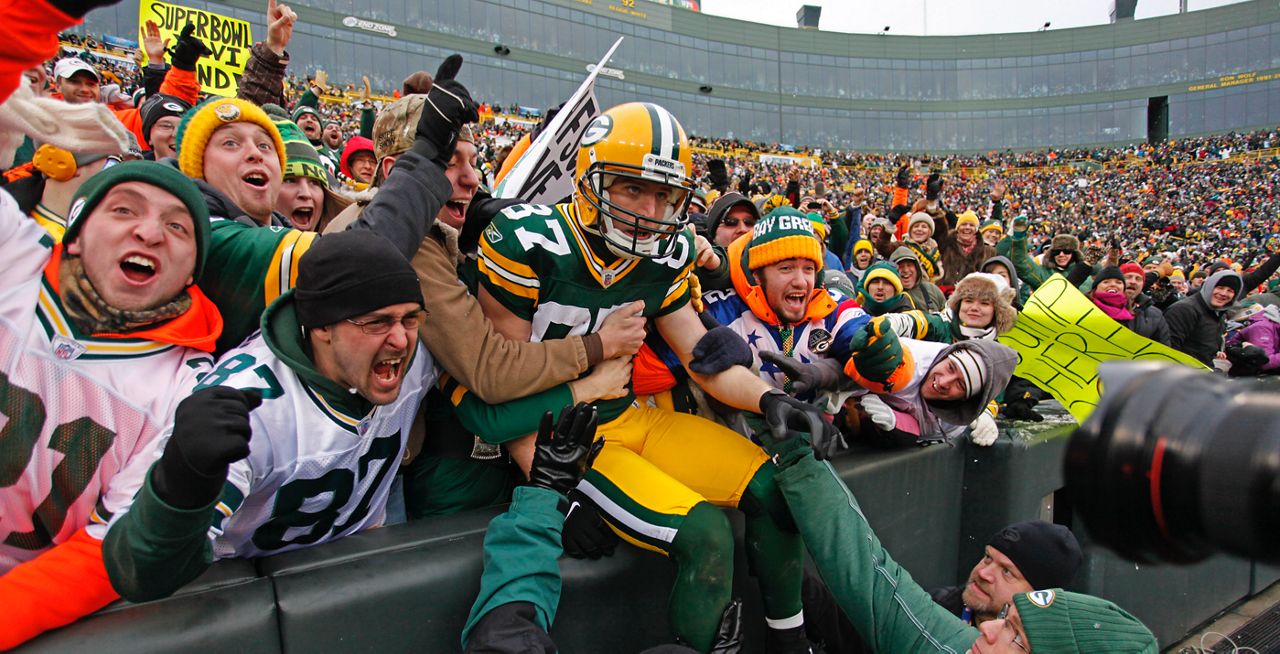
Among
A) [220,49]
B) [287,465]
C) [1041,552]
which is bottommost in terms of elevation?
[1041,552]

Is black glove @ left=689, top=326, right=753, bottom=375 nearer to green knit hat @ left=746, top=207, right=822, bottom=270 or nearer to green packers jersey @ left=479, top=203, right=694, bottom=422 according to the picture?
green packers jersey @ left=479, top=203, right=694, bottom=422

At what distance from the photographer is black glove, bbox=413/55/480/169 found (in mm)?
2541

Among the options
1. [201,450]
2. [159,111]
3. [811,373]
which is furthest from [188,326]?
[159,111]

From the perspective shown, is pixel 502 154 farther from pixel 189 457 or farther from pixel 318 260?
pixel 189 457

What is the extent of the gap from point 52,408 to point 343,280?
70 cm

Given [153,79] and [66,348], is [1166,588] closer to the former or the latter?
[66,348]

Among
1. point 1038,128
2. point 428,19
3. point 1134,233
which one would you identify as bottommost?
point 1134,233

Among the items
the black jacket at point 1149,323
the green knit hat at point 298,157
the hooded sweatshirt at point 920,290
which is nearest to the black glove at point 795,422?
the green knit hat at point 298,157

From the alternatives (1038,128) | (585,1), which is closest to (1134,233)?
(1038,128)

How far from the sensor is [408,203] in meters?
2.35

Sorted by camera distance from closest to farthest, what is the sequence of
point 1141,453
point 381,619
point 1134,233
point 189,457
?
point 1141,453, point 189,457, point 381,619, point 1134,233

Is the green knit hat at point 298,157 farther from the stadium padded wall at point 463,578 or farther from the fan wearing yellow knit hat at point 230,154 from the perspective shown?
the stadium padded wall at point 463,578

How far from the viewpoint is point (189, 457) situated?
1416 mm

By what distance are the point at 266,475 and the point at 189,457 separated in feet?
1.51
